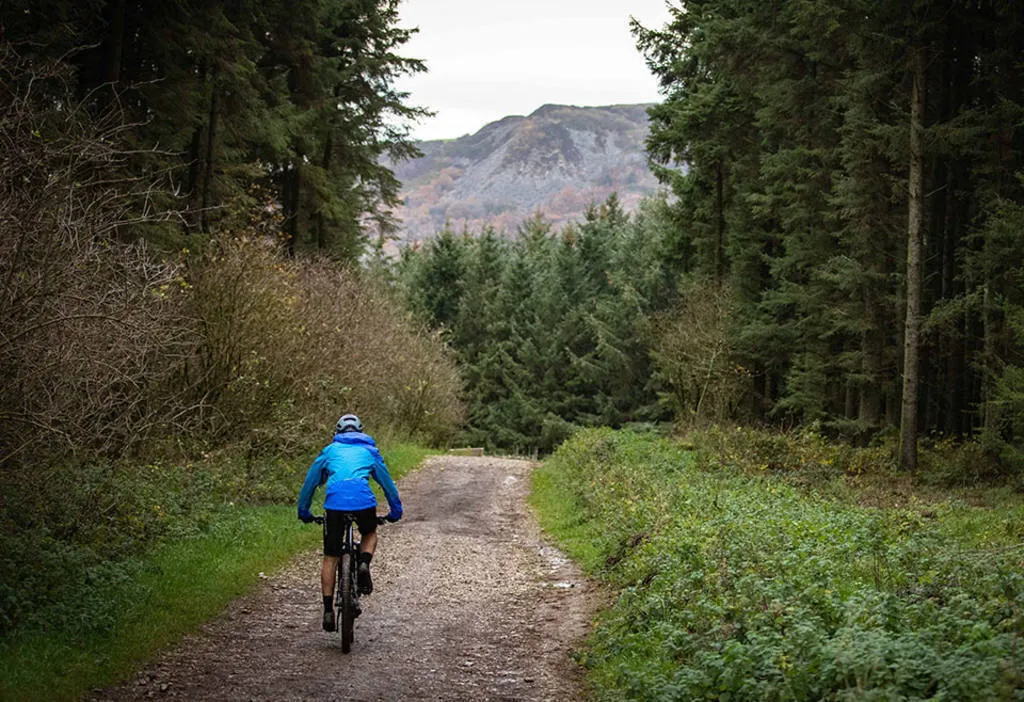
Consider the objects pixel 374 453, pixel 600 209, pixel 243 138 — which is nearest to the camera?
pixel 374 453

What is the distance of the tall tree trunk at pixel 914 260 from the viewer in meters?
18.5

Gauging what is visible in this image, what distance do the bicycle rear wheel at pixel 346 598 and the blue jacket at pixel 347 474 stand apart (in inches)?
20.0

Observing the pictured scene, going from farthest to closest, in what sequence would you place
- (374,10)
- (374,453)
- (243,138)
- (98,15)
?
(374,10), (243,138), (98,15), (374,453)

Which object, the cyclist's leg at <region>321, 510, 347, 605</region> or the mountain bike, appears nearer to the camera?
the mountain bike

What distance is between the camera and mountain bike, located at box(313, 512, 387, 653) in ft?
25.8

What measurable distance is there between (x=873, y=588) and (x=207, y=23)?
1600 centimetres

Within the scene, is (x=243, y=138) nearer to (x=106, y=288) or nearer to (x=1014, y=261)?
(x=106, y=288)

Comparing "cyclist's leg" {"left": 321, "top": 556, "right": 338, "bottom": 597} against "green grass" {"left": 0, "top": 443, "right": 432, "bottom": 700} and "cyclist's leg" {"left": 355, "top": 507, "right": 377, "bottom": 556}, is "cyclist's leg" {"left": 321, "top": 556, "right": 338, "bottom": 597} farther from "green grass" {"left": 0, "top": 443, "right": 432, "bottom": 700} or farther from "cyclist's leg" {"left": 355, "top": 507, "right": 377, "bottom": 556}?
"green grass" {"left": 0, "top": 443, "right": 432, "bottom": 700}

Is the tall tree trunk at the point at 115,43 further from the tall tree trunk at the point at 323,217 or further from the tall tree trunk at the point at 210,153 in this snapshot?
the tall tree trunk at the point at 323,217

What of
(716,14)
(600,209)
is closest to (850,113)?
(716,14)

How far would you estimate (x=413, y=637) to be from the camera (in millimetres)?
8586

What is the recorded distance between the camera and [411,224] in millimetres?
160250

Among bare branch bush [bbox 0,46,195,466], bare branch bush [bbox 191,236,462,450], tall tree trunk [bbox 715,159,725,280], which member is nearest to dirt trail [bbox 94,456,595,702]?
bare branch bush [bbox 0,46,195,466]

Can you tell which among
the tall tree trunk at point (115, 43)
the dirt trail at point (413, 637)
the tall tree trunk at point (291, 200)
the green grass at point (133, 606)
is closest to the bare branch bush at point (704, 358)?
the tall tree trunk at point (291, 200)
